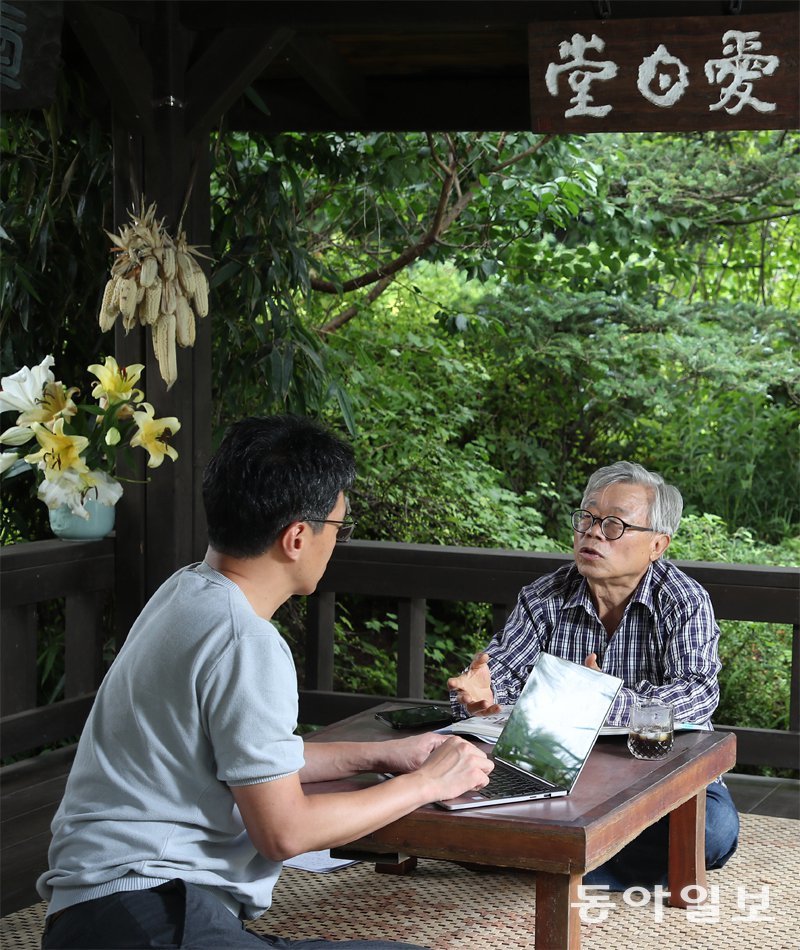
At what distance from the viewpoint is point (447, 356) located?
6.40m

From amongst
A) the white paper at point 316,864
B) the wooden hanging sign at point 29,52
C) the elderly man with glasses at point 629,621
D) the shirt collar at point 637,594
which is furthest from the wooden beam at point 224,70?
the white paper at point 316,864

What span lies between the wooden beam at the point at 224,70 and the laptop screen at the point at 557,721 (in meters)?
2.06

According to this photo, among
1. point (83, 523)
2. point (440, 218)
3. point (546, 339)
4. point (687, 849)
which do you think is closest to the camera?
point (687, 849)

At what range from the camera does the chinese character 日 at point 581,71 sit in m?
3.03

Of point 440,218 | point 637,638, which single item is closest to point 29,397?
point 637,638

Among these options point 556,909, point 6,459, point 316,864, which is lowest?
point 316,864

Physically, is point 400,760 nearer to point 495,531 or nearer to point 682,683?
point 682,683

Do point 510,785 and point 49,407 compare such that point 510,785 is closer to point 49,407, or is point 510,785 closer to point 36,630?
point 49,407

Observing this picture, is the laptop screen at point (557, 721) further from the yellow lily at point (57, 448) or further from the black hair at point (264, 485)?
the yellow lily at point (57, 448)

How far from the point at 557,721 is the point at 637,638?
0.74m

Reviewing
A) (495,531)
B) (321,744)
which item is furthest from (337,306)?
(321,744)

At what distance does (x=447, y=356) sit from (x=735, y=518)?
5.59 ft

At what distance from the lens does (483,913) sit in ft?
8.58

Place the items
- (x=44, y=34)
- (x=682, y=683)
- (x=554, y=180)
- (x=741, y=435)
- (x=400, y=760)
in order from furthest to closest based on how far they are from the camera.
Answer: (x=741, y=435), (x=554, y=180), (x=44, y=34), (x=682, y=683), (x=400, y=760)
